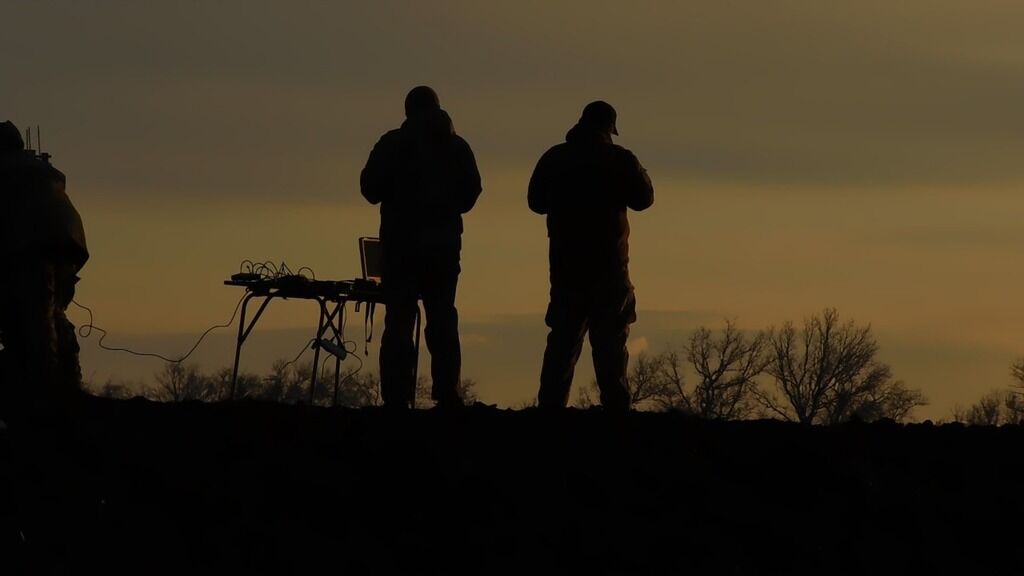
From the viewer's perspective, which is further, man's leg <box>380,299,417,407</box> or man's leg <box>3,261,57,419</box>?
man's leg <box>3,261,57,419</box>

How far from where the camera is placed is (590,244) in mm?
18984

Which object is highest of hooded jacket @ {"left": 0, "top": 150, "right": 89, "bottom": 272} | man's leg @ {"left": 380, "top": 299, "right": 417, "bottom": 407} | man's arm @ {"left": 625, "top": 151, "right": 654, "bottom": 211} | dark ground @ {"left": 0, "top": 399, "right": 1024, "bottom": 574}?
man's arm @ {"left": 625, "top": 151, "right": 654, "bottom": 211}

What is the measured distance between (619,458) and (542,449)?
1.72 ft

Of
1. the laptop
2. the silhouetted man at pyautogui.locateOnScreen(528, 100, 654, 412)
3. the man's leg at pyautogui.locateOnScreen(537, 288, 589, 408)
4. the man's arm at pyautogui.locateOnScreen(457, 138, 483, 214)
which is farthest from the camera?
the laptop

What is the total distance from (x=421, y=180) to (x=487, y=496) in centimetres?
402

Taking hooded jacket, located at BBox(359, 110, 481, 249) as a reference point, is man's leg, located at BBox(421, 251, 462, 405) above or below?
below

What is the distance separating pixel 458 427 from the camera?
1648 centimetres

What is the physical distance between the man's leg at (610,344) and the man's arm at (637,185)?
2.49ft

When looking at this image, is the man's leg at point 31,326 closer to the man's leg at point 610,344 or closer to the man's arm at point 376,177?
the man's arm at point 376,177

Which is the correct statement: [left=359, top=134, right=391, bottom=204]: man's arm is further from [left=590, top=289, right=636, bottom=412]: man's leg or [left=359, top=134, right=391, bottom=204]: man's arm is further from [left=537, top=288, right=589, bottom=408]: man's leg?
[left=590, top=289, right=636, bottom=412]: man's leg

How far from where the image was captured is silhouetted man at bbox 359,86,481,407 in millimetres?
18516

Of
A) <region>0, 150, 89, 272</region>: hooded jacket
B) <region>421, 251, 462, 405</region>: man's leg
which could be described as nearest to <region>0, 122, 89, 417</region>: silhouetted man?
<region>0, 150, 89, 272</region>: hooded jacket

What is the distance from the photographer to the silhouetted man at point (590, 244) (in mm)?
18875

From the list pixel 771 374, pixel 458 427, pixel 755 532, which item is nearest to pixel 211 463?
pixel 458 427
